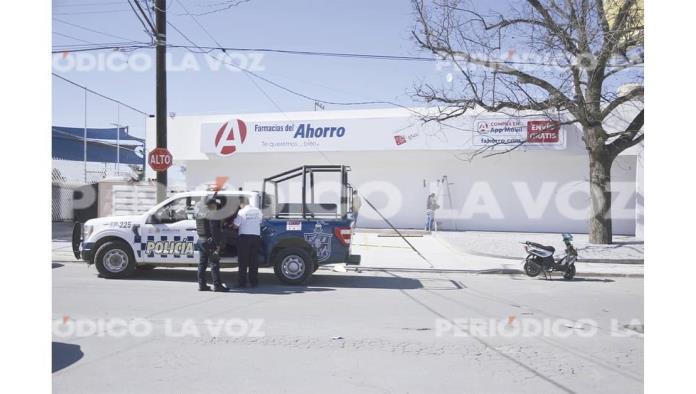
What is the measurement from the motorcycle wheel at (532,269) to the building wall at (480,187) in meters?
9.66

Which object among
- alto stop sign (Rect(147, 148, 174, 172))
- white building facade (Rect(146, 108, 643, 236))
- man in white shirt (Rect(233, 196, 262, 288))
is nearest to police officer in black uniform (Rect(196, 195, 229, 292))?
man in white shirt (Rect(233, 196, 262, 288))

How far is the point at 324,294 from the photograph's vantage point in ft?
29.3

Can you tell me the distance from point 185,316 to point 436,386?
3781mm

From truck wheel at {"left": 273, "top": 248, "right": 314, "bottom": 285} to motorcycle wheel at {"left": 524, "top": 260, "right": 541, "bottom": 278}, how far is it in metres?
4.91

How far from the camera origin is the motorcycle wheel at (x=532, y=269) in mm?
11359

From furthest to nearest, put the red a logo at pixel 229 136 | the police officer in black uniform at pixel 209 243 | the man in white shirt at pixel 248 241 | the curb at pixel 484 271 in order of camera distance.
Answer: the red a logo at pixel 229 136
the curb at pixel 484 271
the man in white shirt at pixel 248 241
the police officer in black uniform at pixel 209 243

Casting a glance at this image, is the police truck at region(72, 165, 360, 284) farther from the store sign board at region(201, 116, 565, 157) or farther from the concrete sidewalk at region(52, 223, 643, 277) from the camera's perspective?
the store sign board at region(201, 116, 565, 157)

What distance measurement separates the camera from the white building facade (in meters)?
19.9

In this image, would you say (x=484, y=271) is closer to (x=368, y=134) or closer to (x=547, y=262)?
(x=547, y=262)

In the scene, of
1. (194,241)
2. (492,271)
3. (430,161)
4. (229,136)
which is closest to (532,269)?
(492,271)

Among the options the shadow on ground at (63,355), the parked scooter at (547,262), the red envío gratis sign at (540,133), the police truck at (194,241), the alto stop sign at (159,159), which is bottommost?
the shadow on ground at (63,355)

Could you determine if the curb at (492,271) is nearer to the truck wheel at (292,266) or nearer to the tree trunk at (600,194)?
the truck wheel at (292,266)

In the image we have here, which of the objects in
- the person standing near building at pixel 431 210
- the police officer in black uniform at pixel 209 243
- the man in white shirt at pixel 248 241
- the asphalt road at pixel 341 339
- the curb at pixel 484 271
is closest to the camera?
the asphalt road at pixel 341 339

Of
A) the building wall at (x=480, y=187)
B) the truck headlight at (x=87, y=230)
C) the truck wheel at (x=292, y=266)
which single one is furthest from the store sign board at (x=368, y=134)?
the truck headlight at (x=87, y=230)
